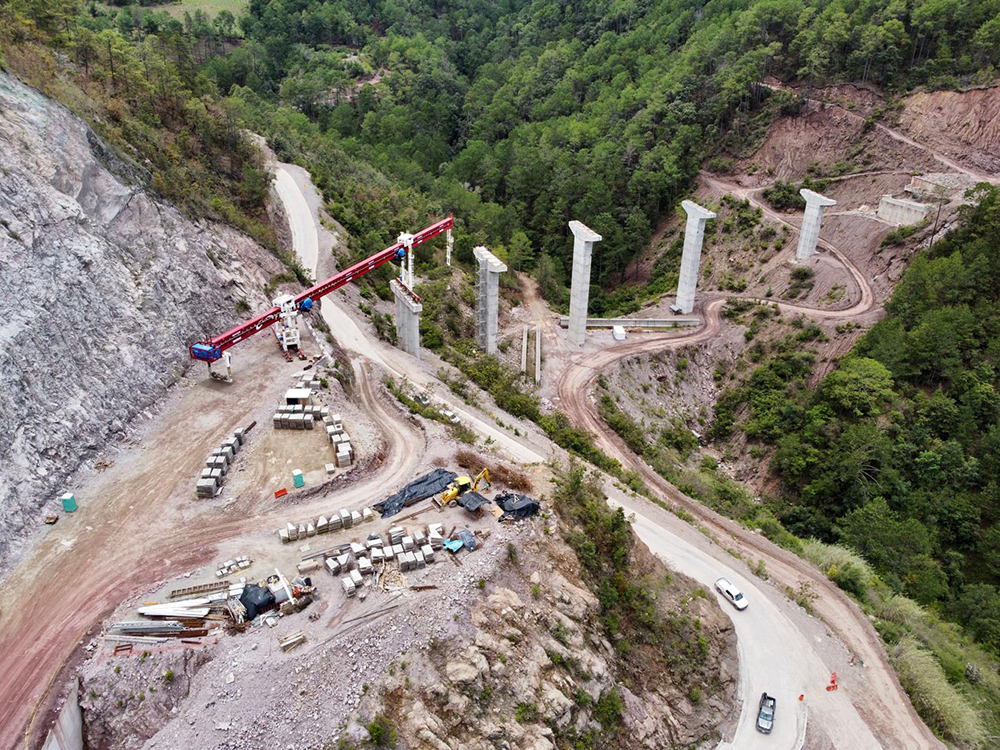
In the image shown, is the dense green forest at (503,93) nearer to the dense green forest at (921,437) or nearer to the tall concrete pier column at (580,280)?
the tall concrete pier column at (580,280)

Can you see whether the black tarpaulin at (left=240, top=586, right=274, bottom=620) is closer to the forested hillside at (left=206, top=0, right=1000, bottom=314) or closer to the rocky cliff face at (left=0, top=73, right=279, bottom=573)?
the rocky cliff face at (left=0, top=73, right=279, bottom=573)

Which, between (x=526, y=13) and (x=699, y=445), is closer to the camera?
(x=699, y=445)

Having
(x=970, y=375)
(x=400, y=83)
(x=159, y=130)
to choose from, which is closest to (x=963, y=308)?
(x=970, y=375)

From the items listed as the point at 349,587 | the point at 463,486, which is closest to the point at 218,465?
the point at 349,587

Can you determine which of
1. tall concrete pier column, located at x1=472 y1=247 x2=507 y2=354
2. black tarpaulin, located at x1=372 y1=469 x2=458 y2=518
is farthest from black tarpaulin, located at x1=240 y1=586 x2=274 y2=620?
tall concrete pier column, located at x1=472 y1=247 x2=507 y2=354

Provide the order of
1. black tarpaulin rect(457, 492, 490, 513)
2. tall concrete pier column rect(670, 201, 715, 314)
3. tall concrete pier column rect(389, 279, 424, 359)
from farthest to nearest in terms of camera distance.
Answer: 1. tall concrete pier column rect(670, 201, 715, 314)
2. tall concrete pier column rect(389, 279, 424, 359)
3. black tarpaulin rect(457, 492, 490, 513)

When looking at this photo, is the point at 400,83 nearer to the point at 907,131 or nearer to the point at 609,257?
the point at 609,257

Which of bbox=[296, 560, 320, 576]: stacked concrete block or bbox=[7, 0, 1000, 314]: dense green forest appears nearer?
bbox=[296, 560, 320, 576]: stacked concrete block
